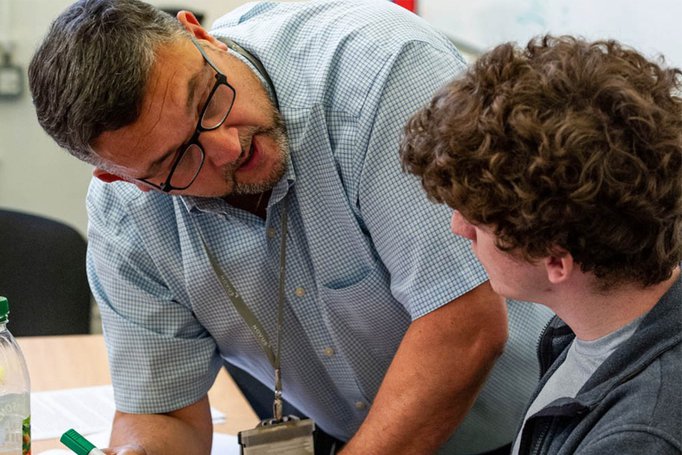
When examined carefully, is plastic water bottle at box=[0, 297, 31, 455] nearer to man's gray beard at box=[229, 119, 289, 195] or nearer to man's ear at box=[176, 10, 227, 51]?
man's gray beard at box=[229, 119, 289, 195]

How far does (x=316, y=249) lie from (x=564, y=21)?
3.32 ft

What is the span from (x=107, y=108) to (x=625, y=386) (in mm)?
836

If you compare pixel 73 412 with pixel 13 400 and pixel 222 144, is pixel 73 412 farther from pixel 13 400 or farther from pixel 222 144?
pixel 222 144

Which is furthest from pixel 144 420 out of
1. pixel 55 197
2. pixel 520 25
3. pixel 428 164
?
pixel 55 197

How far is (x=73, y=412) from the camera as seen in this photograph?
6.98ft

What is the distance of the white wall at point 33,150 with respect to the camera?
13.8 feet

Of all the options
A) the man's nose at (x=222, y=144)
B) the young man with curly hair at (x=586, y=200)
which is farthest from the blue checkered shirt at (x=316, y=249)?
the young man with curly hair at (x=586, y=200)

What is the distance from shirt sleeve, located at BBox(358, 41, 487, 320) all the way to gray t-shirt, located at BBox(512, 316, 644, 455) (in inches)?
9.8

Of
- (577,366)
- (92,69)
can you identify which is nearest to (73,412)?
(92,69)

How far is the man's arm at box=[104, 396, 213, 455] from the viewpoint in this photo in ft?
5.85

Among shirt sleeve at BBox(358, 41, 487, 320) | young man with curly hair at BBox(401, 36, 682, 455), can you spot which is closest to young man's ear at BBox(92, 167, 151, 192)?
shirt sleeve at BBox(358, 41, 487, 320)

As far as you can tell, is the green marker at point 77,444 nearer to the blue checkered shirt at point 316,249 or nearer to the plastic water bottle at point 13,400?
the plastic water bottle at point 13,400

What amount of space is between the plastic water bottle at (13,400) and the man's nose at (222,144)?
407 millimetres

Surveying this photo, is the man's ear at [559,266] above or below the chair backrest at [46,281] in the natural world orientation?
above
